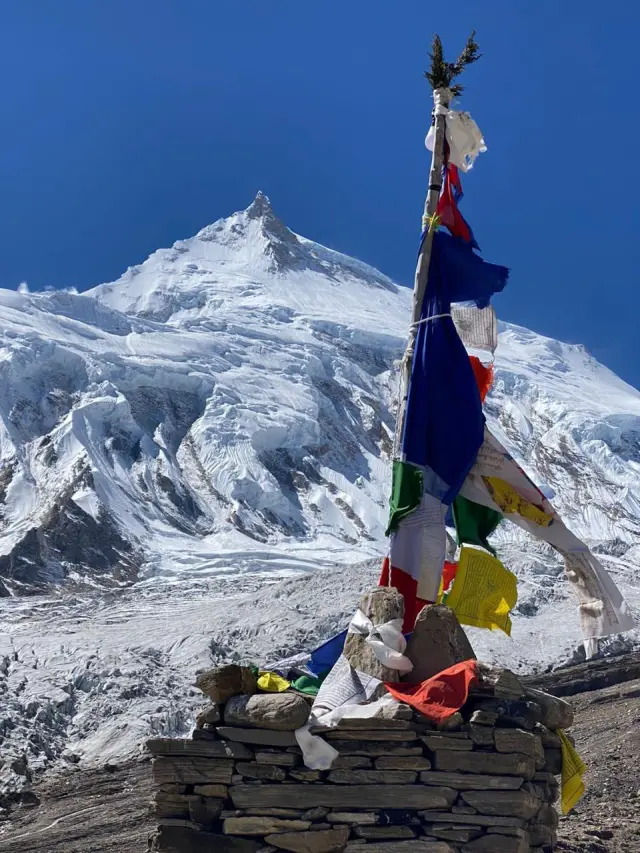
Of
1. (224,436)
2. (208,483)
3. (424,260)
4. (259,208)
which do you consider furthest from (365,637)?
(259,208)

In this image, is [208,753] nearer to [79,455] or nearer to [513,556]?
[513,556]

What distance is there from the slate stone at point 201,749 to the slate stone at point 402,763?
53 cm

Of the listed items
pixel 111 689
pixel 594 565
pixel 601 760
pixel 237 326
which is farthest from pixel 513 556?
pixel 237 326

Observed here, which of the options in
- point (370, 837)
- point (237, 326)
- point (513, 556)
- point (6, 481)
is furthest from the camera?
point (237, 326)

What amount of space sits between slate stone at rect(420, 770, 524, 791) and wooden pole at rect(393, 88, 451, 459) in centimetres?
235

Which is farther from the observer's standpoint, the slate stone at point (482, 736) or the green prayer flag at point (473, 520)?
the green prayer flag at point (473, 520)

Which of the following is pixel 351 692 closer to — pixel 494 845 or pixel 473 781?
pixel 473 781

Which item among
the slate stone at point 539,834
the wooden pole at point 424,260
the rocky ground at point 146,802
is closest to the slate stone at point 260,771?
the slate stone at point 539,834

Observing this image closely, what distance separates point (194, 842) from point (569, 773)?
2.19 meters

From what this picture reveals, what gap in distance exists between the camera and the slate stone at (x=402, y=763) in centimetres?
619

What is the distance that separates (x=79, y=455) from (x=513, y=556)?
1812 cm

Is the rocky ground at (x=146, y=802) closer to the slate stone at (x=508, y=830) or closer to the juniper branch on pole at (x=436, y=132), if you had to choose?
the slate stone at (x=508, y=830)

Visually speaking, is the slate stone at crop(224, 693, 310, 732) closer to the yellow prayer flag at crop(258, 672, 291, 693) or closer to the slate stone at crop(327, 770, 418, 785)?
the yellow prayer flag at crop(258, 672, 291, 693)

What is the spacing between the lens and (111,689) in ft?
69.9
